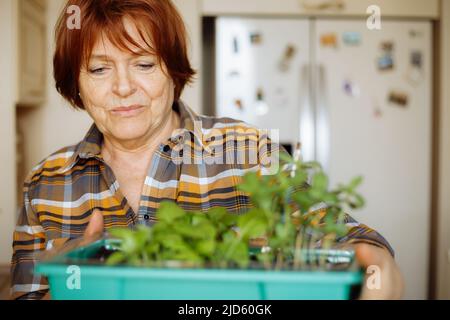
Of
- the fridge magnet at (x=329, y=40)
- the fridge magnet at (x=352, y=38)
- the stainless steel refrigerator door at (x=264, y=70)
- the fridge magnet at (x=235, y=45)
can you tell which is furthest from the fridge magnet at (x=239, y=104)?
the fridge magnet at (x=352, y=38)

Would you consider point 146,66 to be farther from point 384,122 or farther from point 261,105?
point 384,122

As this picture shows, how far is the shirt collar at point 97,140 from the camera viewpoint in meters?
1.16

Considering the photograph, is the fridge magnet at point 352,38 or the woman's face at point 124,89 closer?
the woman's face at point 124,89

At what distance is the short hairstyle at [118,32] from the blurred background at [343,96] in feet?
5.83

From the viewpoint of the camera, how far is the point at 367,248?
68 centimetres

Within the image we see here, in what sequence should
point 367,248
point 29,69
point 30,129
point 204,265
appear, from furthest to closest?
point 30,129
point 29,69
point 367,248
point 204,265

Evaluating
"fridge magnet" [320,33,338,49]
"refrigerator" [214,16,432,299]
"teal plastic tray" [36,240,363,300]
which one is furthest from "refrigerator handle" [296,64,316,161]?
"teal plastic tray" [36,240,363,300]

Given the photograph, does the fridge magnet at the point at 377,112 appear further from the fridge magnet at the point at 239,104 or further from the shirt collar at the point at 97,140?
the shirt collar at the point at 97,140

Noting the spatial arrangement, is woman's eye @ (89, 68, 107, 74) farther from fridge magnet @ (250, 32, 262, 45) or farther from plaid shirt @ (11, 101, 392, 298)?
fridge magnet @ (250, 32, 262, 45)

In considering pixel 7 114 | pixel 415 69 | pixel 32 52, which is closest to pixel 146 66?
pixel 7 114

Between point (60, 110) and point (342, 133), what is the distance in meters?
1.48

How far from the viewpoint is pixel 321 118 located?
2992 mm
